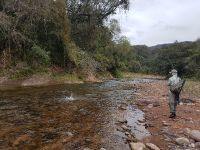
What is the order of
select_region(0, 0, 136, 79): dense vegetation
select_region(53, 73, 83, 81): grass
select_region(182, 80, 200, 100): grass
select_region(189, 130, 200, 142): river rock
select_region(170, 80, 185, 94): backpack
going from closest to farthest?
1. select_region(189, 130, 200, 142): river rock
2. select_region(170, 80, 185, 94): backpack
3. select_region(182, 80, 200, 100): grass
4. select_region(0, 0, 136, 79): dense vegetation
5. select_region(53, 73, 83, 81): grass

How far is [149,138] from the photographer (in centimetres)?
861

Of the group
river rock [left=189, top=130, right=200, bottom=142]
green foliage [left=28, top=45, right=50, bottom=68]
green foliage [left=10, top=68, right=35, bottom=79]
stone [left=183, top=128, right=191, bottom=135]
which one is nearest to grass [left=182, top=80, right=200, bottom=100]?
stone [left=183, top=128, right=191, bottom=135]

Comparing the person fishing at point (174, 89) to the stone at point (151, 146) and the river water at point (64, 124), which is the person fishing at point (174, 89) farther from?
the stone at point (151, 146)

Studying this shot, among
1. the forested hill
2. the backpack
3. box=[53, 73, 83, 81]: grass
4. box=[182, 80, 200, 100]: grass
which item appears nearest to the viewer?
the backpack

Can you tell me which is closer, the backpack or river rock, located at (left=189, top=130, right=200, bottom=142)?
river rock, located at (left=189, top=130, right=200, bottom=142)

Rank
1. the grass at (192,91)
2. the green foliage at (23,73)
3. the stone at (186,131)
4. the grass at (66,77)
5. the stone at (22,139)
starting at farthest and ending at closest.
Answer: the grass at (66,77)
the green foliage at (23,73)
the grass at (192,91)
the stone at (186,131)
the stone at (22,139)

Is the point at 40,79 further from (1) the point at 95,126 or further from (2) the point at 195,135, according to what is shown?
(2) the point at 195,135

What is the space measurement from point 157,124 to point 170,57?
7158 cm

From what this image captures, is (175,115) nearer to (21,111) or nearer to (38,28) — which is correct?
(21,111)

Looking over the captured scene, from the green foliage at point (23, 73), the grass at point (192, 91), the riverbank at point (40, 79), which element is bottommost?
the grass at point (192, 91)

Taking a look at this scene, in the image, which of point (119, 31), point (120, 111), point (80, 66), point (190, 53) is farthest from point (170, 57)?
point (120, 111)

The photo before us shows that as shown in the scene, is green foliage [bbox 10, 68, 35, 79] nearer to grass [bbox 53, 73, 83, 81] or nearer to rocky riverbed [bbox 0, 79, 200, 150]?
grass [bbox 53, 73, 83, 81]

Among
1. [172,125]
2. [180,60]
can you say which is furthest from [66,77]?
[180,60]

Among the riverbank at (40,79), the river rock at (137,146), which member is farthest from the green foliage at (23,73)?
the river rock at (137,146)
